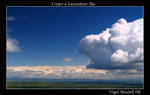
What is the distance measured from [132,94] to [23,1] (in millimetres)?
3899

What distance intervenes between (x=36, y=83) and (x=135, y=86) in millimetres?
2702

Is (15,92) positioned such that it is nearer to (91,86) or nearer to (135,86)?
(91,86)

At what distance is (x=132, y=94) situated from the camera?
17.8 ft

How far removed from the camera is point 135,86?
17.9 feet
